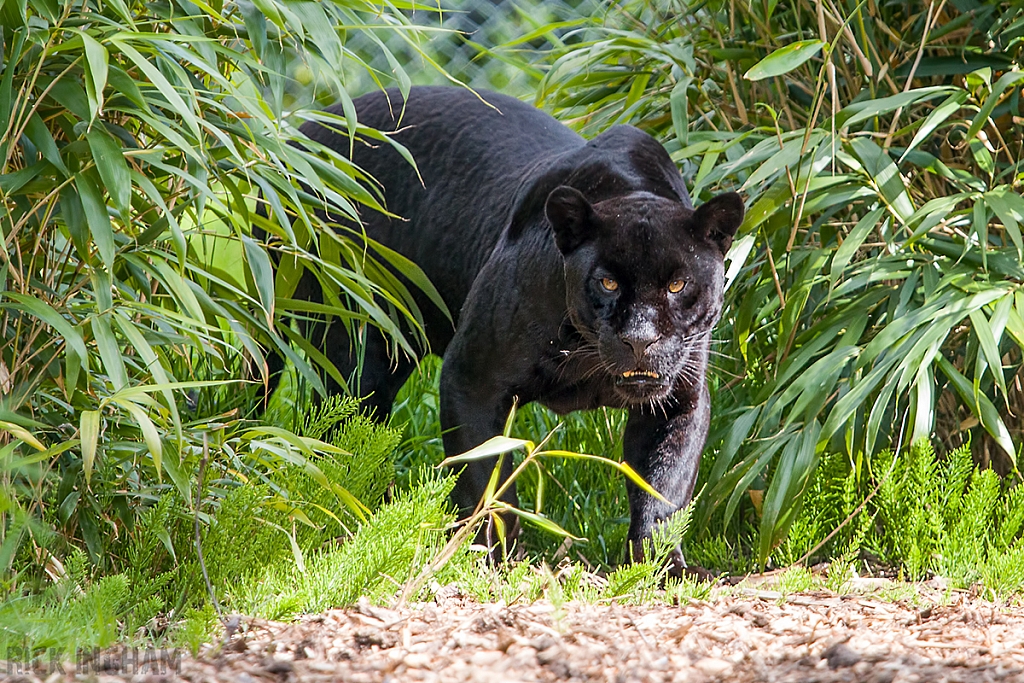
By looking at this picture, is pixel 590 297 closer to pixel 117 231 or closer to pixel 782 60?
pixel 782 60

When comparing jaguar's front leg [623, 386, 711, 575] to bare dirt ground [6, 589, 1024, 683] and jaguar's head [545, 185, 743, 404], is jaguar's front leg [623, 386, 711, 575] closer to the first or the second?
jaguar's head [545, 185, 743, 404]

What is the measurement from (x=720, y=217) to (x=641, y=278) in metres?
0.26

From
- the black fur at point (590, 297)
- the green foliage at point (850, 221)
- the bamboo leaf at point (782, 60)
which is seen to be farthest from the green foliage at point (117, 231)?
the green foliage at point (850, 221)

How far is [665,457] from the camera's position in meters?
3.01

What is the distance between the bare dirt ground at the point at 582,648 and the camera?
171cm

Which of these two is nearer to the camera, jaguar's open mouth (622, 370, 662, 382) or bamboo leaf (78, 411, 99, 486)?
bamboo leaf (78, 411, 99, 486)

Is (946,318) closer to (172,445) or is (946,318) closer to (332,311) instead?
(332,311)

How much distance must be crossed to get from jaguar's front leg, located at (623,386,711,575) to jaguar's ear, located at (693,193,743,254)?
1.34 feet

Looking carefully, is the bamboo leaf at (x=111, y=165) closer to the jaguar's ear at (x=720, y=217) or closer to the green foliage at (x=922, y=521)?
the jaguar's ear at (x=720, y=217)

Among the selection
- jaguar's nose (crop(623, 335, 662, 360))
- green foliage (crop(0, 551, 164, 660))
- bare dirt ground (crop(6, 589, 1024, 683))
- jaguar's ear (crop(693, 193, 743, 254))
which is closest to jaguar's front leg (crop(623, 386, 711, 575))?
jaguar's nose (crop(623, 335, 662, 360))

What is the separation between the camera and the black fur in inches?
109

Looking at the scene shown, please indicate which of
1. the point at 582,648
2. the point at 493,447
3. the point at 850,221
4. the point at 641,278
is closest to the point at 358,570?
the point at 493,447

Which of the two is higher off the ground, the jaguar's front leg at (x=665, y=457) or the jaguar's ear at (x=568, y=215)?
the jaguar's ear at (x=568, y=215)

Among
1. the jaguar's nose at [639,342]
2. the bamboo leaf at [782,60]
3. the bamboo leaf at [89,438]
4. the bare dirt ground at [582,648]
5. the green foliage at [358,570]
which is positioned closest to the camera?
the bare dirt ground at [582,648]
